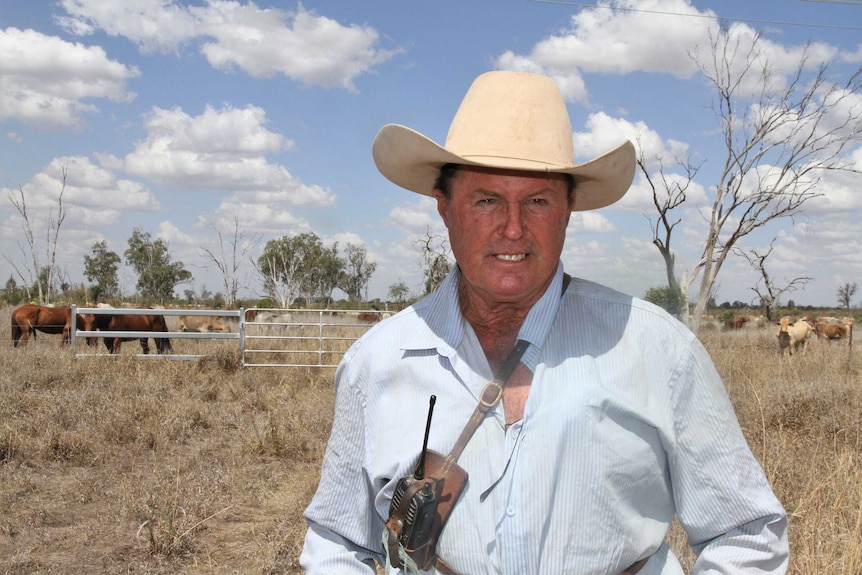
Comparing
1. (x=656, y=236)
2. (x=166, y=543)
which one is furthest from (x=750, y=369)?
(x=166, y=543)

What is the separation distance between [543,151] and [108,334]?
12408 mm

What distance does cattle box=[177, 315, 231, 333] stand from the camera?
19.4 meters

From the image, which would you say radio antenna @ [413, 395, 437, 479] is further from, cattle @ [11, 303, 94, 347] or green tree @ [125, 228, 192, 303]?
green tree @ [125, 228, 192, 303]

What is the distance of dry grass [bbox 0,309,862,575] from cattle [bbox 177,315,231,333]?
807cm

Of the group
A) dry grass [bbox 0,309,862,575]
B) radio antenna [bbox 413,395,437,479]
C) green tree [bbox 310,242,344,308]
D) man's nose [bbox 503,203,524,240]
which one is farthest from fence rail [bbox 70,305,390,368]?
green tree [bbox 310,242,344,308]

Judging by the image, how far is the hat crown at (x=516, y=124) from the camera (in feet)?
5.53

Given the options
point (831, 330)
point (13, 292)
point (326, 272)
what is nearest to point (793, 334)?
point (831, 330)

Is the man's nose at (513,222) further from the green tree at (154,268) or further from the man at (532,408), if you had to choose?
the green tree at (154,268)

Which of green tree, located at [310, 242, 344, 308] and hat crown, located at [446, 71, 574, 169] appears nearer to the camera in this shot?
hat crown, located at [446, 71, 574, 169]

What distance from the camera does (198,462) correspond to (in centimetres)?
666

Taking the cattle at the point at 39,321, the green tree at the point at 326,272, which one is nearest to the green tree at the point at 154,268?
the green tree at the point at 326,272

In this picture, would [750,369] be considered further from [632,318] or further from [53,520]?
[632,318]

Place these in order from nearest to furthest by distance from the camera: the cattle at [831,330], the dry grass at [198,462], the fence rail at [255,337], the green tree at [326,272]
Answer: the dry grass at [198,462] → the fence rail at [255,337] → the cattle at [831,330] → the green tree at [326,272]

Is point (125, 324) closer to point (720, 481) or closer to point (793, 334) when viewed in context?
point (793, 334)
